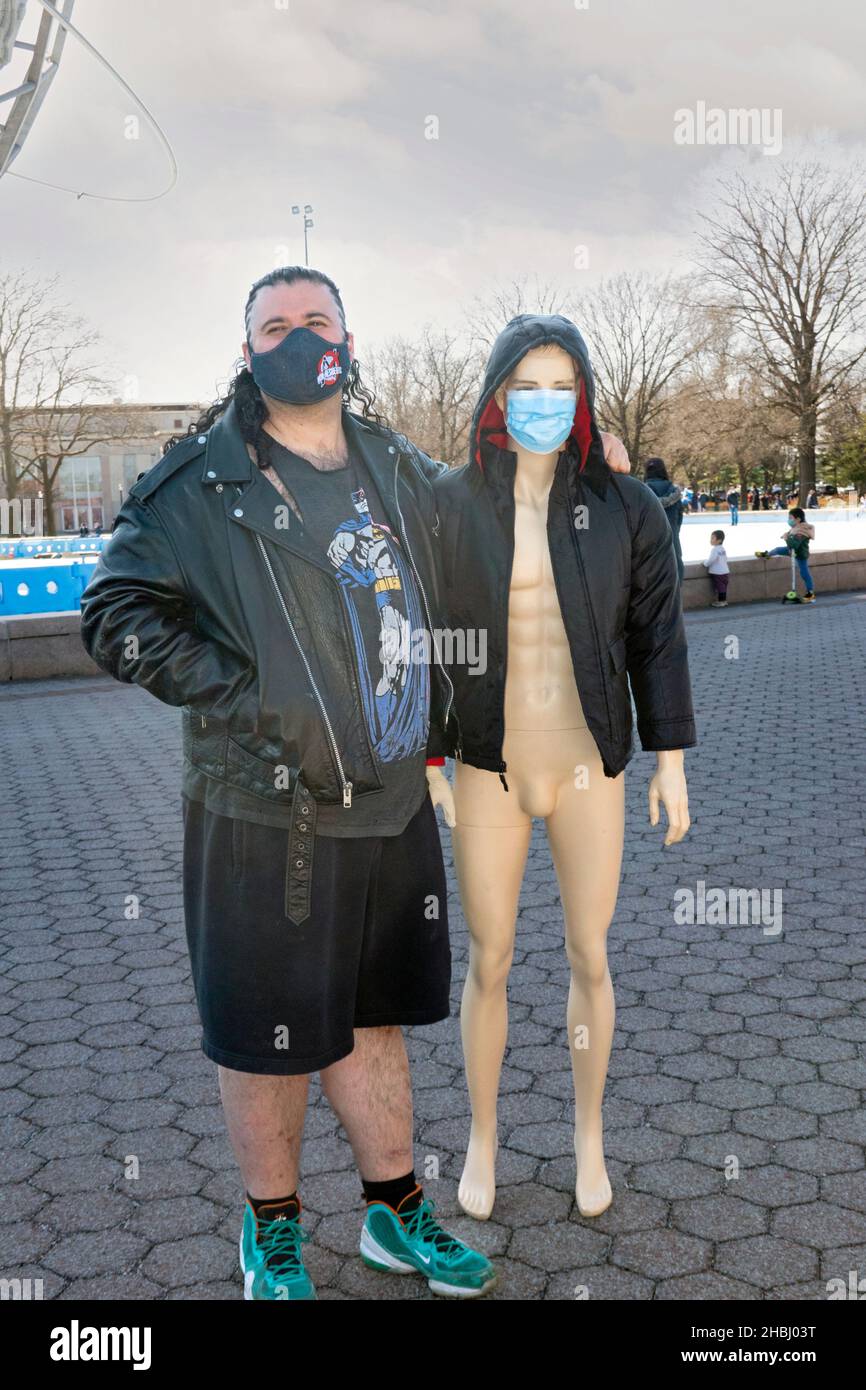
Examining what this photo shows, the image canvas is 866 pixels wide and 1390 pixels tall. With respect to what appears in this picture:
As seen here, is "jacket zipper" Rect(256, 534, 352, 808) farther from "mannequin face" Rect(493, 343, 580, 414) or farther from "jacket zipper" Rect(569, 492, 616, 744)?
"mannequin face" Rect(493, 343, 580, 414)

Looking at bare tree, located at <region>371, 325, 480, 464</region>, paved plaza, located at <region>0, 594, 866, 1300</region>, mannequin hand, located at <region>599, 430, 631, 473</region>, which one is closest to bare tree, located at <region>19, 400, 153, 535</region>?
bare tree, located at <region>371, 325, 480, 464</region>

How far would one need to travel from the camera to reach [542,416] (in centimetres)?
282

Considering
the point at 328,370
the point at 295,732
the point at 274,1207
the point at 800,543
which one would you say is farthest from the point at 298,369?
the point at 800,543

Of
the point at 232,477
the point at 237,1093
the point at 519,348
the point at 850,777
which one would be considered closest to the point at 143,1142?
the point at 237,1093

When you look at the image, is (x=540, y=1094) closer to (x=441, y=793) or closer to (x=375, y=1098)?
(x=375, y=1098)

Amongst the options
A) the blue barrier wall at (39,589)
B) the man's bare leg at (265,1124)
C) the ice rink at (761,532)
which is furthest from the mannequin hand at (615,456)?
the ice rink at (761,532)

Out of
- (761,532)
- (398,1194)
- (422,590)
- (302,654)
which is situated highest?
A: (761,532)

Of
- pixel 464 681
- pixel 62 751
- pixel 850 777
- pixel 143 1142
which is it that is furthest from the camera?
pixel 62 751

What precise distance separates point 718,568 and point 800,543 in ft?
4.20

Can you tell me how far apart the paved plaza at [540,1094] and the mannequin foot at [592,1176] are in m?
0.04

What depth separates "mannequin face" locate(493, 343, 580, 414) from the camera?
2.83m

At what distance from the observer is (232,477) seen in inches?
98.5

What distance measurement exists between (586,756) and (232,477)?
104 centimetres
